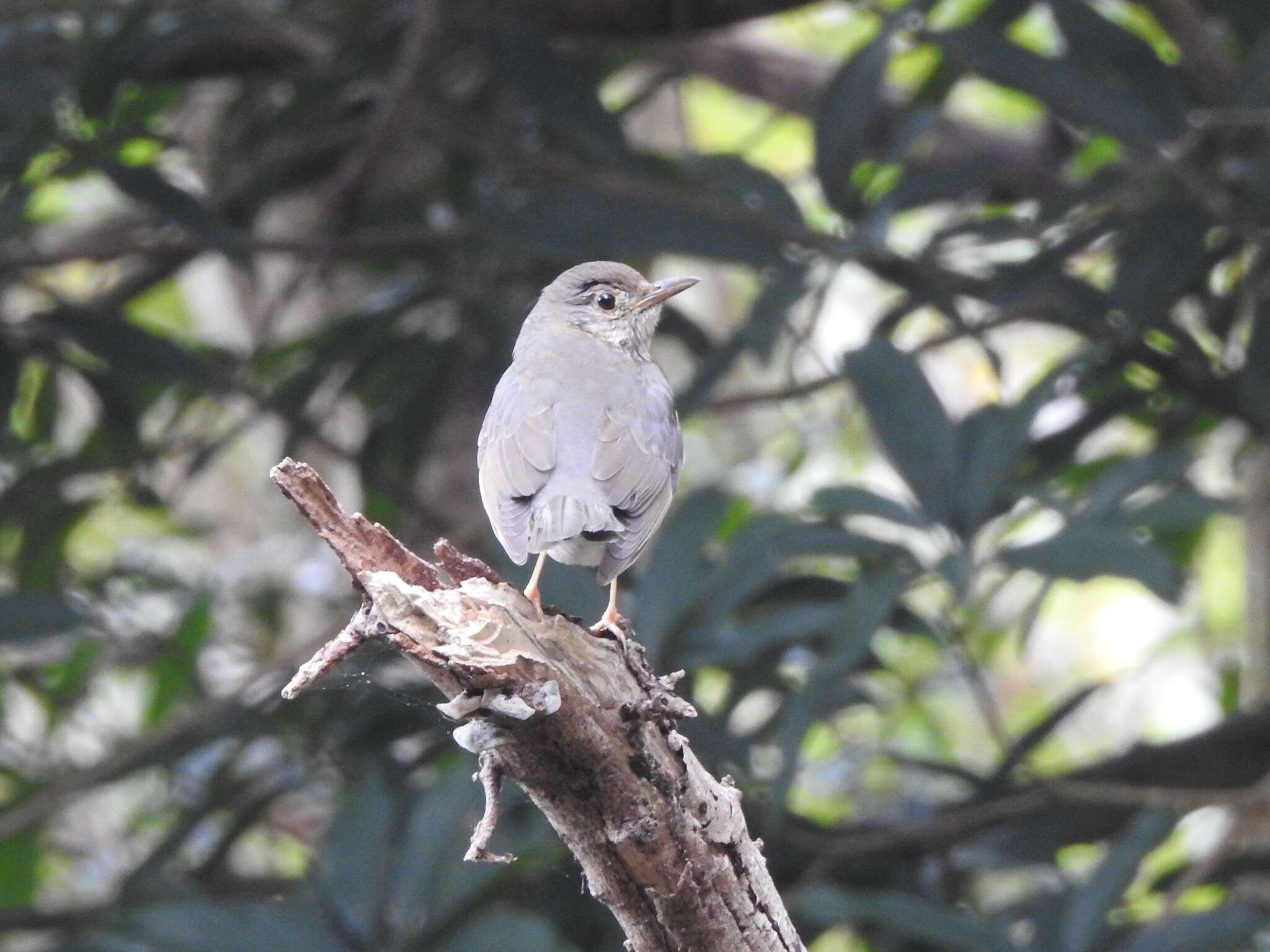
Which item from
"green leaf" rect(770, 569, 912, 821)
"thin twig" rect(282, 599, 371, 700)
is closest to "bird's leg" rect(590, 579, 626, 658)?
"thin twig" rect(282, 599, 371, 700)

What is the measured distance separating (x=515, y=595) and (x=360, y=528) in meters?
0.27

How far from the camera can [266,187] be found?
6168mm

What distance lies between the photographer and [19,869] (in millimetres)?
5773

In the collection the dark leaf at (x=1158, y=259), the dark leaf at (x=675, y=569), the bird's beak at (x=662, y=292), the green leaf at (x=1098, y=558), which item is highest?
the dark leaf at (x=1158, y=259)

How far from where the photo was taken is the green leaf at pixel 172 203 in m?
5.02

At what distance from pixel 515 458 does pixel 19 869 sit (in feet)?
10.7

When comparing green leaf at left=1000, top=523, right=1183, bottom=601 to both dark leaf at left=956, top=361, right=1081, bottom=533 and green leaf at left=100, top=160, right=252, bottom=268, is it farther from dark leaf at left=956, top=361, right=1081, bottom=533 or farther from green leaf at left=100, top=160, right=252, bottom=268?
green leaf at left=100, top=160, right=252, bottom=268

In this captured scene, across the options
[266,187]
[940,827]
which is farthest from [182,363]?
[940,827]

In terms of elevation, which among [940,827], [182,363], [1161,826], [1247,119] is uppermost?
[1247,119]

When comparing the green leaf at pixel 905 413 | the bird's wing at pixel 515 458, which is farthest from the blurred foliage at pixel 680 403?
the bird's wing at pixel 515 458

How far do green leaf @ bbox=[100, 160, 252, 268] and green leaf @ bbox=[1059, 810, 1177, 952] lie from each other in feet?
10.7

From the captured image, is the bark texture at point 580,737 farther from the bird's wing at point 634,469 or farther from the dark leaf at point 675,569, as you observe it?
the dark leaf at point 675,569

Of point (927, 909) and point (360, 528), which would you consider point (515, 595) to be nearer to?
point (360, 528)

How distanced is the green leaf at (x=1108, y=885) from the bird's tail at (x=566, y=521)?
2238mm
